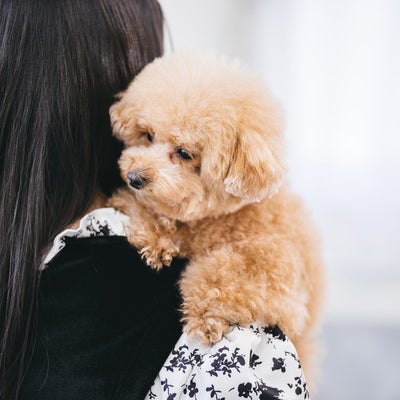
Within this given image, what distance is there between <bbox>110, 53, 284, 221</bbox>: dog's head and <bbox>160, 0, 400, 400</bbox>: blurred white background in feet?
5.43

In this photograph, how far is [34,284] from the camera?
67 centimetres

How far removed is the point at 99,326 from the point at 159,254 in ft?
0.50

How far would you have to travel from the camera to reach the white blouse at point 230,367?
2.02 ft

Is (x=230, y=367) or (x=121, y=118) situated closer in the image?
(x=230, y=367)

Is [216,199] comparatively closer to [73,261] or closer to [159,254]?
[159,254]

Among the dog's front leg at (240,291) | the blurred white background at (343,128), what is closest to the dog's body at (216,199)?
the dog's front leg at (240,291)

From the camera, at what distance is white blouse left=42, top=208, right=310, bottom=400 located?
617 mm

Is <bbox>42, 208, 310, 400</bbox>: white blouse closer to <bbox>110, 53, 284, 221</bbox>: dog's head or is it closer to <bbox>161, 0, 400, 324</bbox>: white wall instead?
<bbox>110, 53, 284, 221</bbox>: dog's head

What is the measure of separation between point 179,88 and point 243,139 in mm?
139

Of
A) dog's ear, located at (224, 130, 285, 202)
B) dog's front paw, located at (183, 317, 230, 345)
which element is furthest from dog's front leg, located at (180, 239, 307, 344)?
dog's ear, located at (224, 130, 285, 202)

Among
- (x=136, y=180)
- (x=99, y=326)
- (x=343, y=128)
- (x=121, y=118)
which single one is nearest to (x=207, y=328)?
(x=99, y=326)

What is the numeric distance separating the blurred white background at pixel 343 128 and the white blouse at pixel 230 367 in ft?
5.81

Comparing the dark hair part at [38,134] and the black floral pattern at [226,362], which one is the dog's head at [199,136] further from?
the black floral pattern at [226,362]

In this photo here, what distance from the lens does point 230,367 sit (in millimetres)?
621
